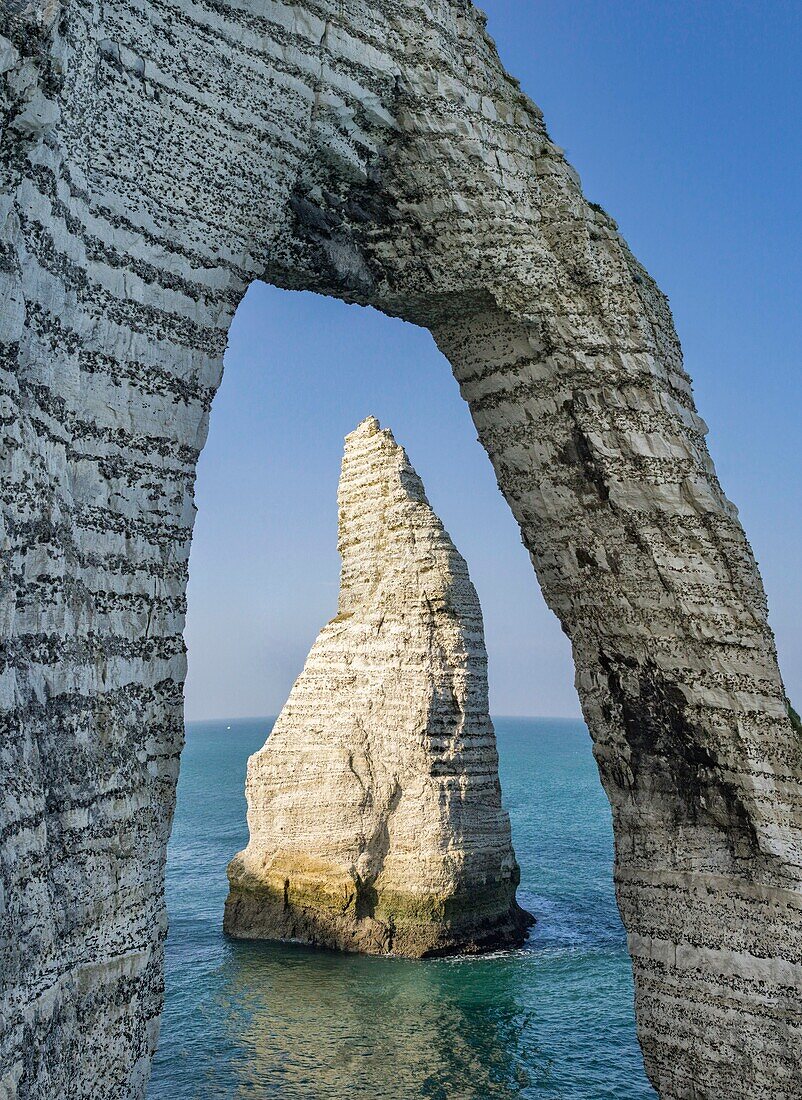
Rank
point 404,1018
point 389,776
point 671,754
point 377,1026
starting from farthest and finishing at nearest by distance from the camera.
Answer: point 389,776, point 404,1018, point 377,1026, point 671,754

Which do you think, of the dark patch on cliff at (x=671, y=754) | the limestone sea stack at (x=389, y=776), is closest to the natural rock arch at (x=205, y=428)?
the dark patch on cliff at (x=671, y=754)

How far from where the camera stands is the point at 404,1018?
12.1m

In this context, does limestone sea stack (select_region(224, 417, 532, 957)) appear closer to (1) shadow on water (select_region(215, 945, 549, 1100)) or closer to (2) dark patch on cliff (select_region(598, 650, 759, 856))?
(1) shadow on water (select_region(215, 945, 549, 1100))

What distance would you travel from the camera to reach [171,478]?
4.78 m

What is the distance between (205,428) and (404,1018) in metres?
10.2

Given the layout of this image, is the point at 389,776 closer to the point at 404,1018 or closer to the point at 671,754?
the point at 404,1018

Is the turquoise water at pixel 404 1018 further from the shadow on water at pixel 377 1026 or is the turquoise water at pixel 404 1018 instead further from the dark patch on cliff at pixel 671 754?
the dark patch on cliff at pixel 671 754

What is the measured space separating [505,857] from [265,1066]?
612cm

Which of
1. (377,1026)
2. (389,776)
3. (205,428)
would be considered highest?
(205,428)

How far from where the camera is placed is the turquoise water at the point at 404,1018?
1013cm

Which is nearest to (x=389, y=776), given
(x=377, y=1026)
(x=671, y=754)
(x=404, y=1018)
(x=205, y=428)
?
(x=404, y=1018)

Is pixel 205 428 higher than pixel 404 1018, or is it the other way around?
pixel 205 428

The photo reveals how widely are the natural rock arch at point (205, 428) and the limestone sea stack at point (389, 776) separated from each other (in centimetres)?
865

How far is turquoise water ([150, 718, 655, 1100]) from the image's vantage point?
33.2ft
